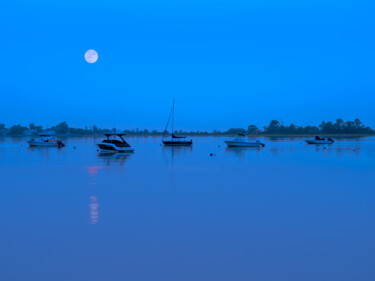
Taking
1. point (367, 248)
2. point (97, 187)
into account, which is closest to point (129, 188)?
point (97, 187)

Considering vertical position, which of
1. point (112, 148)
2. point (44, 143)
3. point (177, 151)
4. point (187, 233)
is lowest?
point (187, 233)

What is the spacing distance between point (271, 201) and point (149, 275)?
1068cm

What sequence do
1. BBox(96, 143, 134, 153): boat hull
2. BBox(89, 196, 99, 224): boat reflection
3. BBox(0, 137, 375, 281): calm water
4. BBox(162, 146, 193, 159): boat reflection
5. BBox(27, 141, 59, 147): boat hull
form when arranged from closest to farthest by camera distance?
BBox(0, 137, 375, 281): calm water, BBox(89, 196, 99, 224): boat reflection, BBox(96, 143, 134, 153): boat hull, BBox(162, 146, 193, 159): boat reflection, BBox(27, 141, 59, 147): boat hull

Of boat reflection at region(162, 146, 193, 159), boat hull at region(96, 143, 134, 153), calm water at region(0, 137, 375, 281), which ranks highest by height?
boat hull at region(96, 143, 134, 153)

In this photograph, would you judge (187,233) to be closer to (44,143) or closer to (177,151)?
(177,151)

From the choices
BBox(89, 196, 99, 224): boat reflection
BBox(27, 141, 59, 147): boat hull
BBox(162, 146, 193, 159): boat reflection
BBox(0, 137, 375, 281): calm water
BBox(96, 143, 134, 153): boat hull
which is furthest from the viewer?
BBox(27, 141, 59, 147): boat hull

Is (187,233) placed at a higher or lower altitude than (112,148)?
lower

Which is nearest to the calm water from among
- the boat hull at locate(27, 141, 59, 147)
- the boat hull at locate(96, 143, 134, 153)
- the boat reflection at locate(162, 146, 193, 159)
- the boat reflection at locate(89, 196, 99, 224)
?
the boat reflection at locate(89, 196, 99, 224)

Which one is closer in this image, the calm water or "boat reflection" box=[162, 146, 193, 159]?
the calm water

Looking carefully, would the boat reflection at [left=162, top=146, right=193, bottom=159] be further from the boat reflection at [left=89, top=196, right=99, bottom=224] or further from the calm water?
the boat reflection at [left=89, top=196, right=99, bottom=224]

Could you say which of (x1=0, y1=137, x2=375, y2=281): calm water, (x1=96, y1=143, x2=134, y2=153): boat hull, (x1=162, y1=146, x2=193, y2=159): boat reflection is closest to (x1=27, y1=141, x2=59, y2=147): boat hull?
(x1=162, y1=146, x2=193, y2=159): boat reflection

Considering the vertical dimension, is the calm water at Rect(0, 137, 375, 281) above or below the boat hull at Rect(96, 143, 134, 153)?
below

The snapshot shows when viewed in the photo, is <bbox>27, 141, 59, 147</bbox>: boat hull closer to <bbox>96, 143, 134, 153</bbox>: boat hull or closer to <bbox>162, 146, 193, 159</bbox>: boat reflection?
<bbox>162, 146, 193, 159</bbox>: boat reflection

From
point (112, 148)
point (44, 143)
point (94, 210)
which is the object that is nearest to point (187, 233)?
point (94, 210)
